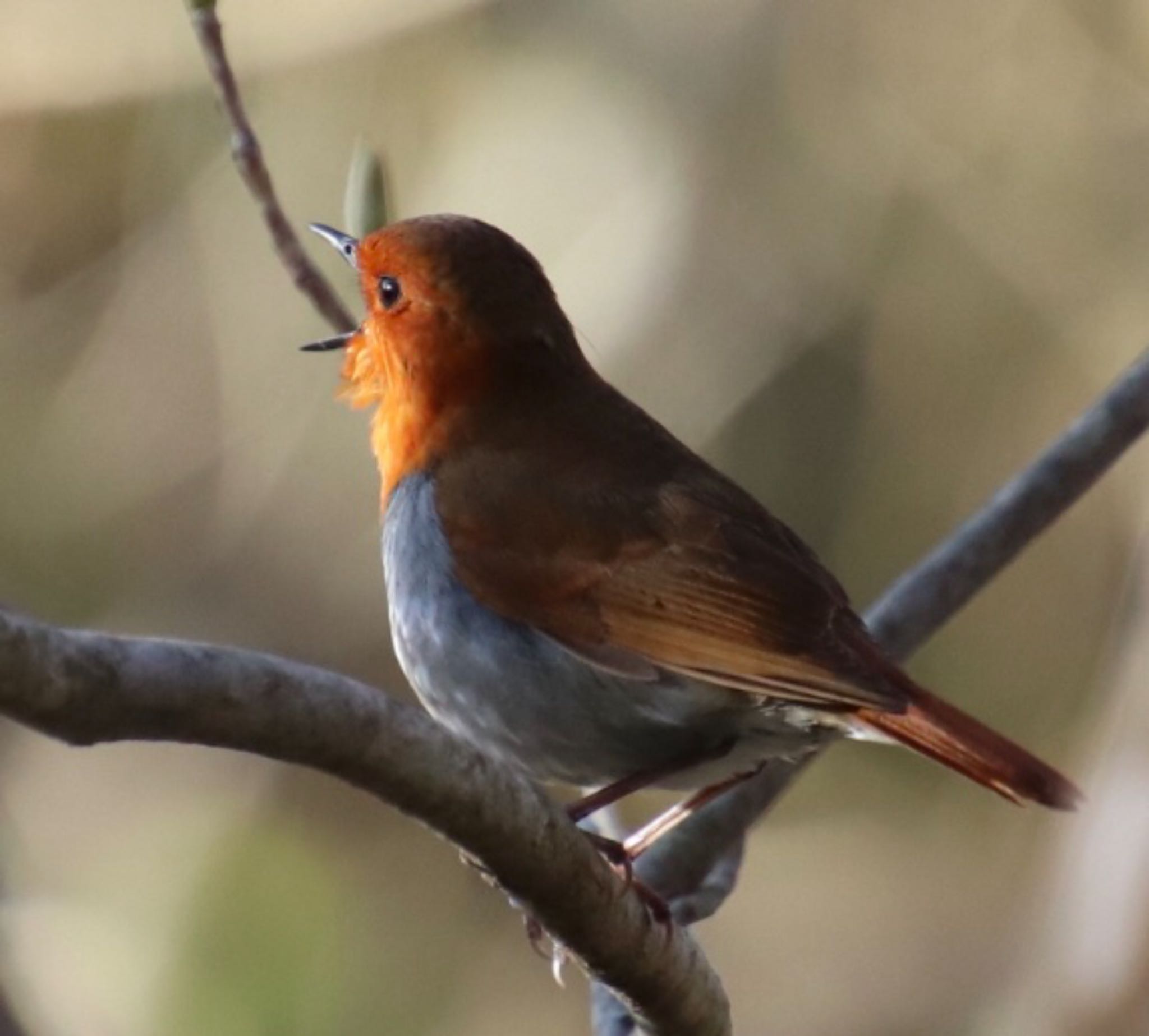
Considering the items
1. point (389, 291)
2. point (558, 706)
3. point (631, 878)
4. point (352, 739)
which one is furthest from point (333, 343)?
point (352, 739)

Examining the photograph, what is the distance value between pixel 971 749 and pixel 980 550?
102 cm

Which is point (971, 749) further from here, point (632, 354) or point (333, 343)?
point (632, 354)

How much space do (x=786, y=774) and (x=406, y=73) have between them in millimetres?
4039

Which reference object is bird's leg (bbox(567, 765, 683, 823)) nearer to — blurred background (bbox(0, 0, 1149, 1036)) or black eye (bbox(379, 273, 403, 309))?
black eye (bbox(379, 273, 403, 309))

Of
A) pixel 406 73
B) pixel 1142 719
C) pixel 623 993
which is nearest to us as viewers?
pixel 623 993

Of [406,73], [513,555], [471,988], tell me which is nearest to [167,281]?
[406,73]

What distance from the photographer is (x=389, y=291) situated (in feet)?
14.7

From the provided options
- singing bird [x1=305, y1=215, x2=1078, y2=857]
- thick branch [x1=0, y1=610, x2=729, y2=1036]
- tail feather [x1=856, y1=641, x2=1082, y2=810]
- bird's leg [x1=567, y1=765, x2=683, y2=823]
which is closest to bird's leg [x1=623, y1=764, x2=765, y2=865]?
singing bird [x1=305, y1=215, x2=1078, y2=857]

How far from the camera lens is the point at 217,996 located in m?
5.40

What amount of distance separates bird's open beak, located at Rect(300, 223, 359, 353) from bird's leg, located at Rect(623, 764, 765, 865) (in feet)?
3.91

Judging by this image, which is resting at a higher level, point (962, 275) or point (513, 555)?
point (962, 275)

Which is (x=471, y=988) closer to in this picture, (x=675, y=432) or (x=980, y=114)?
(x=675, y=432)

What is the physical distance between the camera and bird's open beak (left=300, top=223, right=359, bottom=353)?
4.45m

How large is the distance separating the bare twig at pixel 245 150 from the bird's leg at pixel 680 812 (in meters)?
1.22
